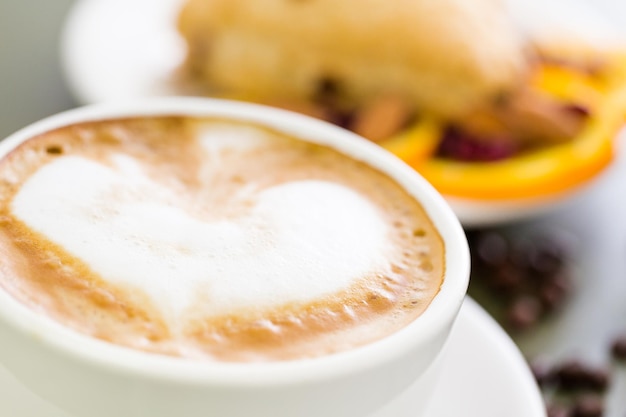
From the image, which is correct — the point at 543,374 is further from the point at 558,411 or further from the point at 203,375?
the point at 203,375

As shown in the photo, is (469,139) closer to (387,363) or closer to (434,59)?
(434,59)

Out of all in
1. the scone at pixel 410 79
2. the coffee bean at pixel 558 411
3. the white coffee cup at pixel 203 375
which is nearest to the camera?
the white coffee cup at pixel 203 375

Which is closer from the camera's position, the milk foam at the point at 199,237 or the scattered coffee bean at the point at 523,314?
the milk foam at the point at 199,237

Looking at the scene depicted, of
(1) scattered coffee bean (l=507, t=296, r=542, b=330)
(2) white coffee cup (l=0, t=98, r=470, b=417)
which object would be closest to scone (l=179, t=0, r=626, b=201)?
(1) scattered coffee bean (l=507, t=296, r=542, b=330)

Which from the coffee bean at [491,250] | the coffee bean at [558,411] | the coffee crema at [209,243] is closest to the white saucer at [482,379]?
the coffee crema at [209,243]

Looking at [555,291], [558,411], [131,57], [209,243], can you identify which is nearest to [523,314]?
[555,291]

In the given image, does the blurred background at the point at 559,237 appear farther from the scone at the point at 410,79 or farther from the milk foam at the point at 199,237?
the milk foam at the point at 199,237

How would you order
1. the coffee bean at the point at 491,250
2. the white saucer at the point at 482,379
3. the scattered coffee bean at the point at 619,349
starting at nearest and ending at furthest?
the white saucer at the point at 482,379, the scattered coffee bean at the point at 619,349, the coffee bean at the point at 491,250

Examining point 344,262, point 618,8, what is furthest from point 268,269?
point 618,8
